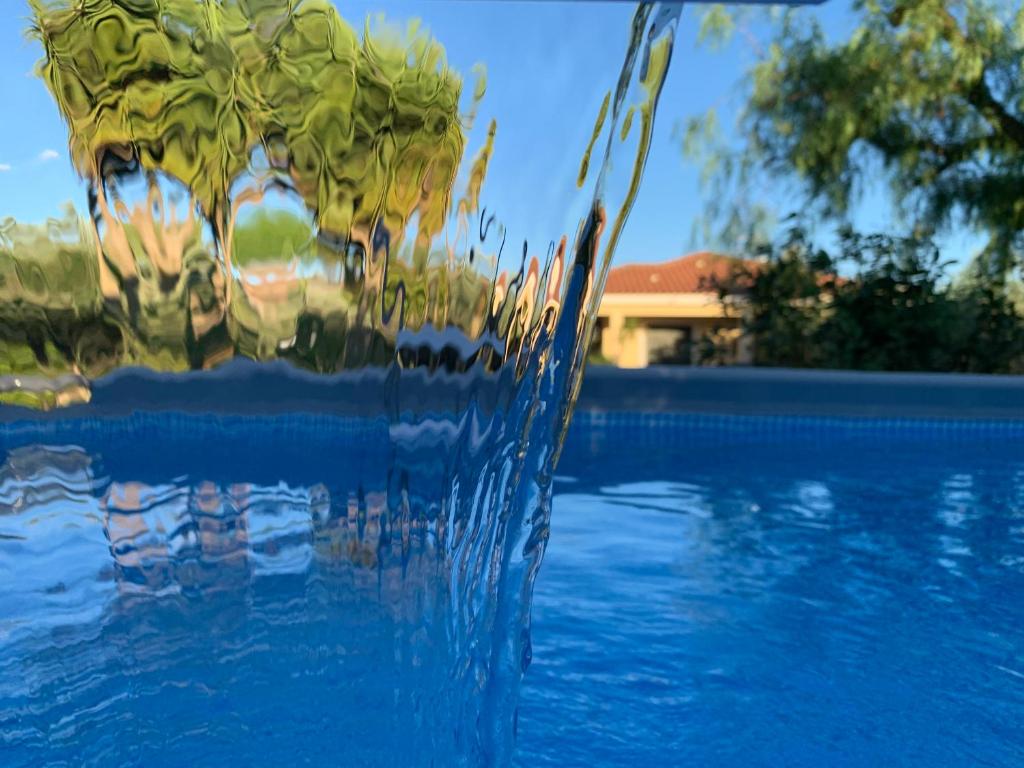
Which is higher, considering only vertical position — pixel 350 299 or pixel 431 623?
pixel 350 299

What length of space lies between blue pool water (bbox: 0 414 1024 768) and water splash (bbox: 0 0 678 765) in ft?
0.07

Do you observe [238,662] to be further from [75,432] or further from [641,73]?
[75,432]

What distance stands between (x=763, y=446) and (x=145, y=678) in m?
5.54

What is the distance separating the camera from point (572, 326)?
202 cm

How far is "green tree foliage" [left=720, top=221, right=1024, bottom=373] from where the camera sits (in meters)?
9.44

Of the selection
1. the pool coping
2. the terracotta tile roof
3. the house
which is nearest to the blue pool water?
the pool coping

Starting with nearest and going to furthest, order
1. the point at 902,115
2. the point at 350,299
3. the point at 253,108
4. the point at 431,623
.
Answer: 1. the point at 253,108
2. the point at 350,299
3. the point at 431,623
4. the point at 902,115

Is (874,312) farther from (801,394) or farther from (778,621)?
(778,621)

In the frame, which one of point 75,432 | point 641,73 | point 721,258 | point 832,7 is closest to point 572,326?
point 641,73

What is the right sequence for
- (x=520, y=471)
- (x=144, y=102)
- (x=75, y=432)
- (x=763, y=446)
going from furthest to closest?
(x=763, y=446) < (x=75, y=432) < (x=520, y=471) < (x=144, y=102)

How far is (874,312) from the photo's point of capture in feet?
31.4

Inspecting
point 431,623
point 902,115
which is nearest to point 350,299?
point 431,623

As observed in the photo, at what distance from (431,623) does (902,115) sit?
10.0m

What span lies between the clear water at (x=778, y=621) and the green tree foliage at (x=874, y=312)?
3.46 meters
